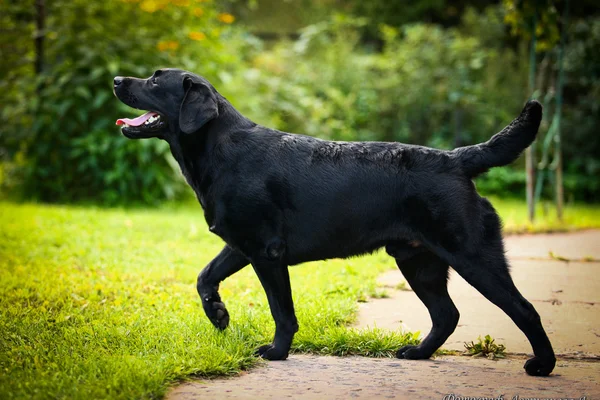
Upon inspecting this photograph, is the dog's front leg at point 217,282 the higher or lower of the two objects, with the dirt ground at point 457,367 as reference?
higher

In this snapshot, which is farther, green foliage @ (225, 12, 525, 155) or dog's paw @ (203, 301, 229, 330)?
green foliage @ (225, 12, 525, 155)

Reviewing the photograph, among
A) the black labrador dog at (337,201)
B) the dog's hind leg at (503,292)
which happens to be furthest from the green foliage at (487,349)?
the dog's hind leg at (503,292)

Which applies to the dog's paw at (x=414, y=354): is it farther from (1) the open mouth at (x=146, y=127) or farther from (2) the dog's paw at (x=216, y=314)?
(1) the open mouth at (x=146, y=127)

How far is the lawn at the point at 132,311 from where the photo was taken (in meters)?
3.22

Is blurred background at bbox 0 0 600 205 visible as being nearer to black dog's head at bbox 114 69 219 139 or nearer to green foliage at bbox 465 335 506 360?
green foliage at bbox 465 335 506 360

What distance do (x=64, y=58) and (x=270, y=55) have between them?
4.61 metres

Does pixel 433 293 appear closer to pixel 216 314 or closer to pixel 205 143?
pixel 216 314

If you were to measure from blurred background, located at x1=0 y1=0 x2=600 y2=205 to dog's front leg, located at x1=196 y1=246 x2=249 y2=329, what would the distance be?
18.2 ft

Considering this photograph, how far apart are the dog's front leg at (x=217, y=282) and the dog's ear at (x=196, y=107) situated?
2.55ft

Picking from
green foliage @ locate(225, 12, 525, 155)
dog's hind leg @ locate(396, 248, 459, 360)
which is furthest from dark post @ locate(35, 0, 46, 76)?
dog's hind leg @ locate(396, 248, 459, 360)

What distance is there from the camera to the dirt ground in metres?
3.09

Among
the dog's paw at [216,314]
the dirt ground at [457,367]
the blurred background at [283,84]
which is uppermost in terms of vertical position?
the blurred background at [283,84]

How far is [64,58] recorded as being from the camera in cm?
1047

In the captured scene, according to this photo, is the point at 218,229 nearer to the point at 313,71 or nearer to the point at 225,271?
the point at 225,271
